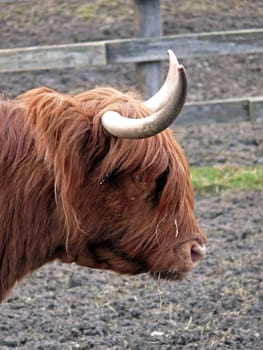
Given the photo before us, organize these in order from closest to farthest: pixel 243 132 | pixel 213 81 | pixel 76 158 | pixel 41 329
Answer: pixel 76 158 < pixel 41 329 < pixel 243 132 < pixel 213 81

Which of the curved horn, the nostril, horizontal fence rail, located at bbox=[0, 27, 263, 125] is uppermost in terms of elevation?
the curved horn

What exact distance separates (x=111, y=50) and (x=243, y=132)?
2078 mm

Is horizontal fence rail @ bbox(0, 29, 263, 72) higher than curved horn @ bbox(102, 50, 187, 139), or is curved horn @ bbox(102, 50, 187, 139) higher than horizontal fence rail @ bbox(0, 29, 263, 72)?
curved horn @ bbox(102, 50, 187, 139)

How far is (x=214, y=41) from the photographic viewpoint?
936cm

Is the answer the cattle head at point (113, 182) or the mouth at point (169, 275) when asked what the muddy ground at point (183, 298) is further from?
the cattle head at point (113, 182)

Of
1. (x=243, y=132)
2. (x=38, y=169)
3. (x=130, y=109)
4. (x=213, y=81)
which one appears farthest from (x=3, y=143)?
(x=213, y=81)

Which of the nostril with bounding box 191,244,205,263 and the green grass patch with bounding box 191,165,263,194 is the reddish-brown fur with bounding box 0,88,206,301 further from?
the green grass patch with bounding box 191,165,263,194

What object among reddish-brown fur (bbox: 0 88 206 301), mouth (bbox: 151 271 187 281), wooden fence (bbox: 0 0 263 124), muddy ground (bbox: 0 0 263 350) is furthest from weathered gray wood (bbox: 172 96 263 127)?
reddish-brown fur (bbox: 0 88 206 301)

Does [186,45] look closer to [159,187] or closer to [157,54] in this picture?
[157,54]

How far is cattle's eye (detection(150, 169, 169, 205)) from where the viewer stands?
13.2 ft

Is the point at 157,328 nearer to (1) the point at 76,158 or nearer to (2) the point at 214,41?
(1) the point at 76,158

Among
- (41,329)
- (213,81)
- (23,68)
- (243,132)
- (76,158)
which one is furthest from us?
(213,81)

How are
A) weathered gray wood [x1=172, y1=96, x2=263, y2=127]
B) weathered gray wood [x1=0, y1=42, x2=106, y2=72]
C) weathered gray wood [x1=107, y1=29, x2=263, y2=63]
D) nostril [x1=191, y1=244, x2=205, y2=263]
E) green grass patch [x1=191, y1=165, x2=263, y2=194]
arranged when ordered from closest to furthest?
nostril [x1=191, y1=244, x2=205, y2=263], green grass patch [x1=191, y1=165, x2=263, y2=194], weathered gray wood [x1=0, y1=42, x2=106, y2=72], weathered gray wood [x1=107, y1=29, x2=263, y2=63], weathered gray wood [x1=172, y1=96, x2=263, y2=127]

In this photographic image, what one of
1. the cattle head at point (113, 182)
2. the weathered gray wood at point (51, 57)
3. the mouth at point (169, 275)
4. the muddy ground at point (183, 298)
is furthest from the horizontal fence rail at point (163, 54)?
the mouth at point (169, 275)
